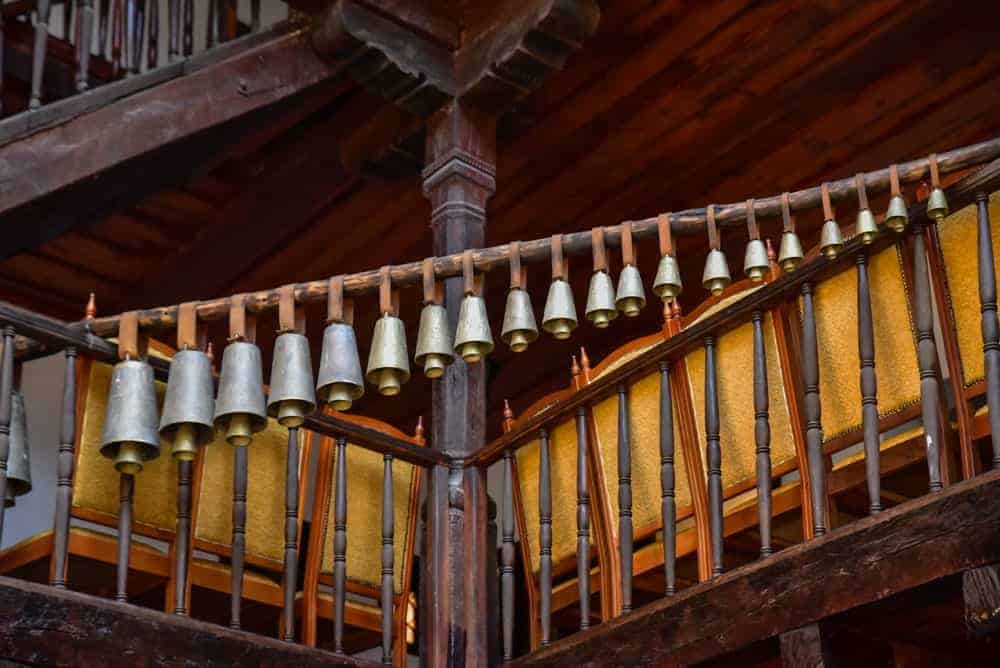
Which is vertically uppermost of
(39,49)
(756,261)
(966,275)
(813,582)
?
(39,49)

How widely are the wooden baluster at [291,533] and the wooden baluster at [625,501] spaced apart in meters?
1.00

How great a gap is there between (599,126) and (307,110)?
1312 millimetres

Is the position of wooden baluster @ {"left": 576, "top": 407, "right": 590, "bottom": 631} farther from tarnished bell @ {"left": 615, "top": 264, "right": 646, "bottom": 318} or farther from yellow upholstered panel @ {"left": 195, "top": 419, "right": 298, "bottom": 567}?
tarnished bell @ {"left": 615, "top": 264, "right": 646, "bottom": 318}

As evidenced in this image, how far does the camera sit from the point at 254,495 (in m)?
5.65

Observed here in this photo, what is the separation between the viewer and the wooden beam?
4.41 meters

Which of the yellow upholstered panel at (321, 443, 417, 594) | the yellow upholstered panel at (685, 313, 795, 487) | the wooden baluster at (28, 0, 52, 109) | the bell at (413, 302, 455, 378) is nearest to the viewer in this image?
the bell at (413, 302, 455, 378)

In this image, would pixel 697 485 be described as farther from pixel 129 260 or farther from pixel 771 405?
pixel 129 260

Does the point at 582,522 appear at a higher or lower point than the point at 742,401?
lower

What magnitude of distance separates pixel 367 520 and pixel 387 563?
0.94 ft

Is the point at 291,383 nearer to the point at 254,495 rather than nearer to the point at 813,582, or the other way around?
the point at 254,495

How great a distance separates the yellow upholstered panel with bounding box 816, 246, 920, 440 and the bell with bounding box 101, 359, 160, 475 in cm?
191

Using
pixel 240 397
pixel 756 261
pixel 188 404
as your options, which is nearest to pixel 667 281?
pixel 756 261

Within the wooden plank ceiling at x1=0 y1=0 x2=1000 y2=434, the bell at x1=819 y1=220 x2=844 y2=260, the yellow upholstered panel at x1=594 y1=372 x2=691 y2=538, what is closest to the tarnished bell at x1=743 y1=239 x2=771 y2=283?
the bell at x1=819 y1=220 x2=844 y2=260

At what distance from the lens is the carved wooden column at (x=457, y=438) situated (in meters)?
5.69
